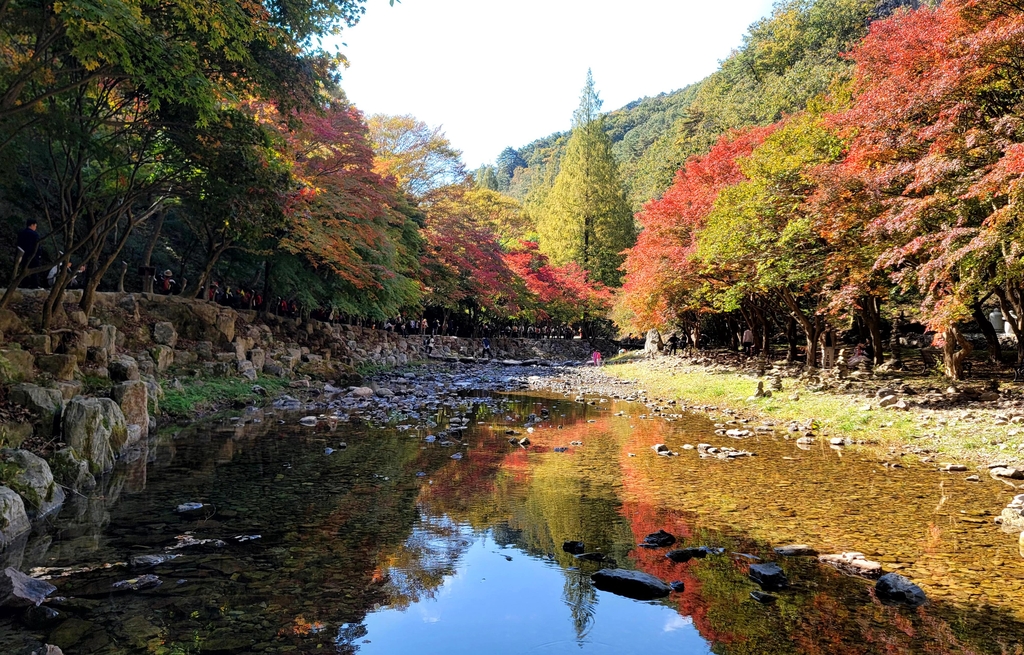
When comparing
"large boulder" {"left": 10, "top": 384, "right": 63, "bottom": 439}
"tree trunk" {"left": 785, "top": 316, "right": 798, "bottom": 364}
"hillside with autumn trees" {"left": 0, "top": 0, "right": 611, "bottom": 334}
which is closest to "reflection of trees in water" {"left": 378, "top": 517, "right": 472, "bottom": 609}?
"large boulder" {"left": 10, "top": 384, "right": 63, "bottom": 439}

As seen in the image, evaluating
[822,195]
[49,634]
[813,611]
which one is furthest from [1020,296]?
[49,634]

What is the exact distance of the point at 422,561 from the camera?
5395 mm

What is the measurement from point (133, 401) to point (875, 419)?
48.5 feet

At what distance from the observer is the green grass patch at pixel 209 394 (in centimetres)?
1295

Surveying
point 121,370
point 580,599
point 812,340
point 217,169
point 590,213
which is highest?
point 590,213

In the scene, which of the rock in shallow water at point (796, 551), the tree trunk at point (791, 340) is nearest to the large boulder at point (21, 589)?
the rock in shallow water at point (796, 551)

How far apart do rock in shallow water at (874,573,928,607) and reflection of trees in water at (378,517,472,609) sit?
11.7 ft

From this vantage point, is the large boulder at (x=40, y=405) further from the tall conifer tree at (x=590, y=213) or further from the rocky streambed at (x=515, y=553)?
the tall conifer tree at (x=590, y=213)

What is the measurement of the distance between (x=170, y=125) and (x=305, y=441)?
6265 millimetres

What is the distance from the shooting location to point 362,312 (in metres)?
24.4

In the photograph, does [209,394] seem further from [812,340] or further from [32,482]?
[812,340]

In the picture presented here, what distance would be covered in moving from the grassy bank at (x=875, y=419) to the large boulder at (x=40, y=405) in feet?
45.1

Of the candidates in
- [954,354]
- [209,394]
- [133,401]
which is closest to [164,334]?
[209,394]

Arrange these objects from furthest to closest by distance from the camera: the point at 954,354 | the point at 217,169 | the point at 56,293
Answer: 1. the point at 954,354
2. the point at 56,293
3. the point at 217,169
